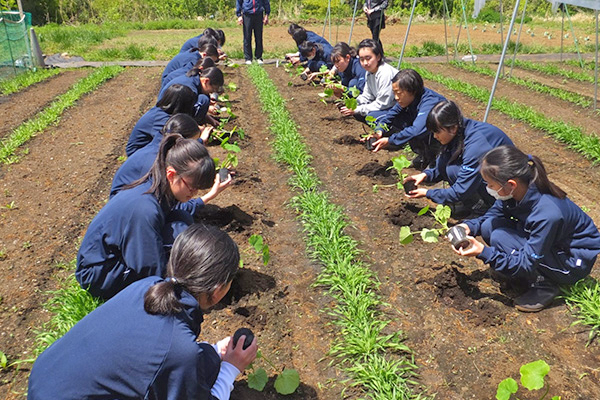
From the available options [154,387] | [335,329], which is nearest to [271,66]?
[335,329]

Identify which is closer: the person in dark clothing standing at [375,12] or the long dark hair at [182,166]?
the long dark hair at [182,166]

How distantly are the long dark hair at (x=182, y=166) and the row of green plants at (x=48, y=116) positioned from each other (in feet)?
13.5

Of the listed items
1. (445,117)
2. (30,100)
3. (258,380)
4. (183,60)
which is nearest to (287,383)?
(258,380)

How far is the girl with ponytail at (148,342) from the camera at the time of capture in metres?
1.70

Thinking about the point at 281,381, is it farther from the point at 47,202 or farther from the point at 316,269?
the point at 47,202

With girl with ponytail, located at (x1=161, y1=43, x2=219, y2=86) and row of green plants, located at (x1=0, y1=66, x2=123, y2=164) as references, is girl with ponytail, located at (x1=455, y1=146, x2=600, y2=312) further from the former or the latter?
row of green plants, located at (x1=0, y1=66, x2=123, y2=164)

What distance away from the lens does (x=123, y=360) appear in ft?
5.58

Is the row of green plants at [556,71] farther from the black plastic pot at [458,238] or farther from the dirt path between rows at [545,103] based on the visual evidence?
the black plastic pot at [458,238]

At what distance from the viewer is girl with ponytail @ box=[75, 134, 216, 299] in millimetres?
2559

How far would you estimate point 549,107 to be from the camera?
787cm

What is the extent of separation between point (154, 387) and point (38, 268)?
2.54 m

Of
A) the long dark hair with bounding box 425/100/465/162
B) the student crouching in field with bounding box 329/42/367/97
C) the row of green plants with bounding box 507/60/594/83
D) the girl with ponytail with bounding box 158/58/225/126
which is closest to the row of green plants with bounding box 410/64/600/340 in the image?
the long dark hair with bounding box 425/100/465/162

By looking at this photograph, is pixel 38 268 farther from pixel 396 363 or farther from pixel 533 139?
pixel 533 139

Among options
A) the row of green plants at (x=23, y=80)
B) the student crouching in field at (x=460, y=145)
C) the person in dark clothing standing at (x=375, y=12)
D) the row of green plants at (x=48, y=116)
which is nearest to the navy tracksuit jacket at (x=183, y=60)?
the row of green plants at (x=48, y=116)
